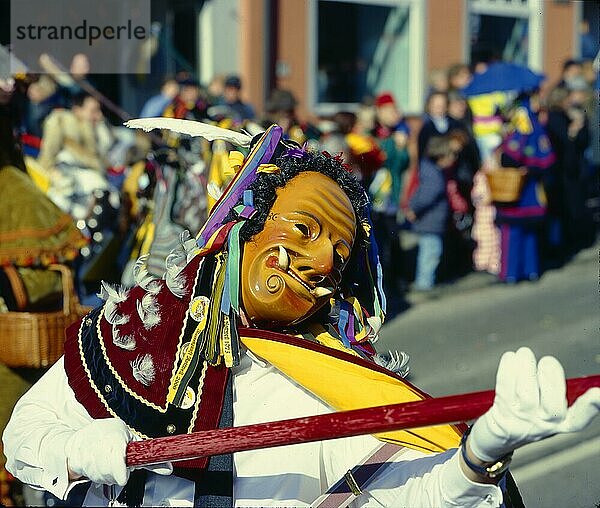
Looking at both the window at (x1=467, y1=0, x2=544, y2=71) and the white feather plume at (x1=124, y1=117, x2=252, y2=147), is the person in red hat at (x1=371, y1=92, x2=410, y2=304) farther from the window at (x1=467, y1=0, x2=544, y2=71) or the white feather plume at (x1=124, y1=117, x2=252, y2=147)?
the white feather plume at (x1=124, y1=117, x2=252, y2=147)

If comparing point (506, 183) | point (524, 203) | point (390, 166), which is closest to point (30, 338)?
point (390, 166)

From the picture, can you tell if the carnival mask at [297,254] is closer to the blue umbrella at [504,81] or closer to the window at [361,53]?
the blue umbrella at [504,81]

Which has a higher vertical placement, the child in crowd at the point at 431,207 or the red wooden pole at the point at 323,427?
the red wooden pole at the point at 323,427

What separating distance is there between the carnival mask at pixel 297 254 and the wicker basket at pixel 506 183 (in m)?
6.95

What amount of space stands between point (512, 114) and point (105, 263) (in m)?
4.53

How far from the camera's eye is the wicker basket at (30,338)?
13.0 feet

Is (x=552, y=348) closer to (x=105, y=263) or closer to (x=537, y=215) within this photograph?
(x=537, y=215)

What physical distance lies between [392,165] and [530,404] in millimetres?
7832

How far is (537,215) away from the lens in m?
9.52

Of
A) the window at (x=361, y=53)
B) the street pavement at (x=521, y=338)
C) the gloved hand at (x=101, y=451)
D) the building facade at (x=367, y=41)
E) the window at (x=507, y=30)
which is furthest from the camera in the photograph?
the window at (x=507, y=30)

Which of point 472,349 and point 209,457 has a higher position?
point 209,457

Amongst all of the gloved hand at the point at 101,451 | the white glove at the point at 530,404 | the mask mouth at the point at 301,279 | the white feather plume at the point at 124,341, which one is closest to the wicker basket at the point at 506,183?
the mask mouth at the point at 301,279

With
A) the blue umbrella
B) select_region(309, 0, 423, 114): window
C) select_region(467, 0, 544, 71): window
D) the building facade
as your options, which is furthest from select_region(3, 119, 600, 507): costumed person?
select_region(467, 0, 544, 71): window

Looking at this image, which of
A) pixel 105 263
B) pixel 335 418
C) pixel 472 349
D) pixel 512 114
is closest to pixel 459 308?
Answer: pixel 472 349
